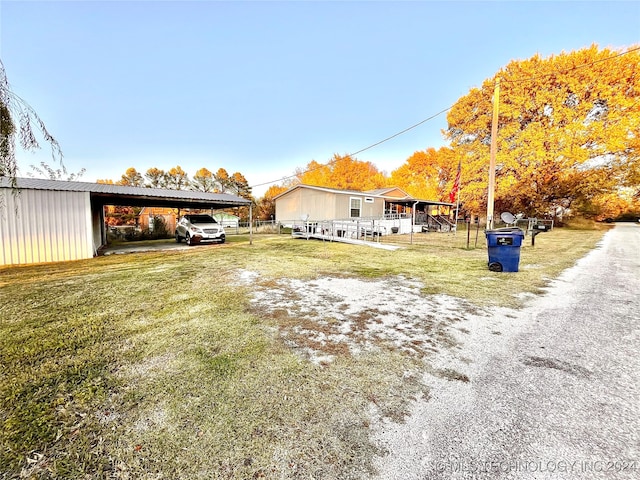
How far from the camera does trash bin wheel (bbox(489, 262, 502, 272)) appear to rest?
6.36 meters

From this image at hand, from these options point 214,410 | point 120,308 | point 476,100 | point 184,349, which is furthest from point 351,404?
point 476,100

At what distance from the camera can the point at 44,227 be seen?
316 inches

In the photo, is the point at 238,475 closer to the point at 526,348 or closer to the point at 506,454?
the point at 506,454

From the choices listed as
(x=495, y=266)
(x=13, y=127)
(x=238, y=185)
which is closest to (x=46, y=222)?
(x=13, y=127)

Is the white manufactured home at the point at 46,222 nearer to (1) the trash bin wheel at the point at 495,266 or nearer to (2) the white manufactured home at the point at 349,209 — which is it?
(2) the white manufactured home at the point at 349,209

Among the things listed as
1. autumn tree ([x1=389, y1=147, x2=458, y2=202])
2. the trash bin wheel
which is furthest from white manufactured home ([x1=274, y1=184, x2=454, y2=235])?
the trash bin wheel

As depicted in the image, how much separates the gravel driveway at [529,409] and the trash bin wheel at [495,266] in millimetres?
2906

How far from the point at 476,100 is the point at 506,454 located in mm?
27900

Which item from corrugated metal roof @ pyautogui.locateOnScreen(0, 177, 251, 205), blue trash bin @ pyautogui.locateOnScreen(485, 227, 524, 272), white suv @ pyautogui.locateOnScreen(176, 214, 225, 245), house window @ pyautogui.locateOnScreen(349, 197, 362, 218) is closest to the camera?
blue trash bin @ pyautogui.locateOnScreen(485, 227, 524, 272)

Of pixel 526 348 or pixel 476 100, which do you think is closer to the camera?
pixel 526 348

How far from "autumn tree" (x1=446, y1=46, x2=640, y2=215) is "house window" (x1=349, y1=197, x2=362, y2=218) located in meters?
9.88

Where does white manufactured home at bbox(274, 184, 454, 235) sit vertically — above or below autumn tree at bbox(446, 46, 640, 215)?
below

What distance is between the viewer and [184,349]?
9.00ft

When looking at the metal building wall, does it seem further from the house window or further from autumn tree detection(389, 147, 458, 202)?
autumn tree detection(389, 147, 458, 202)
